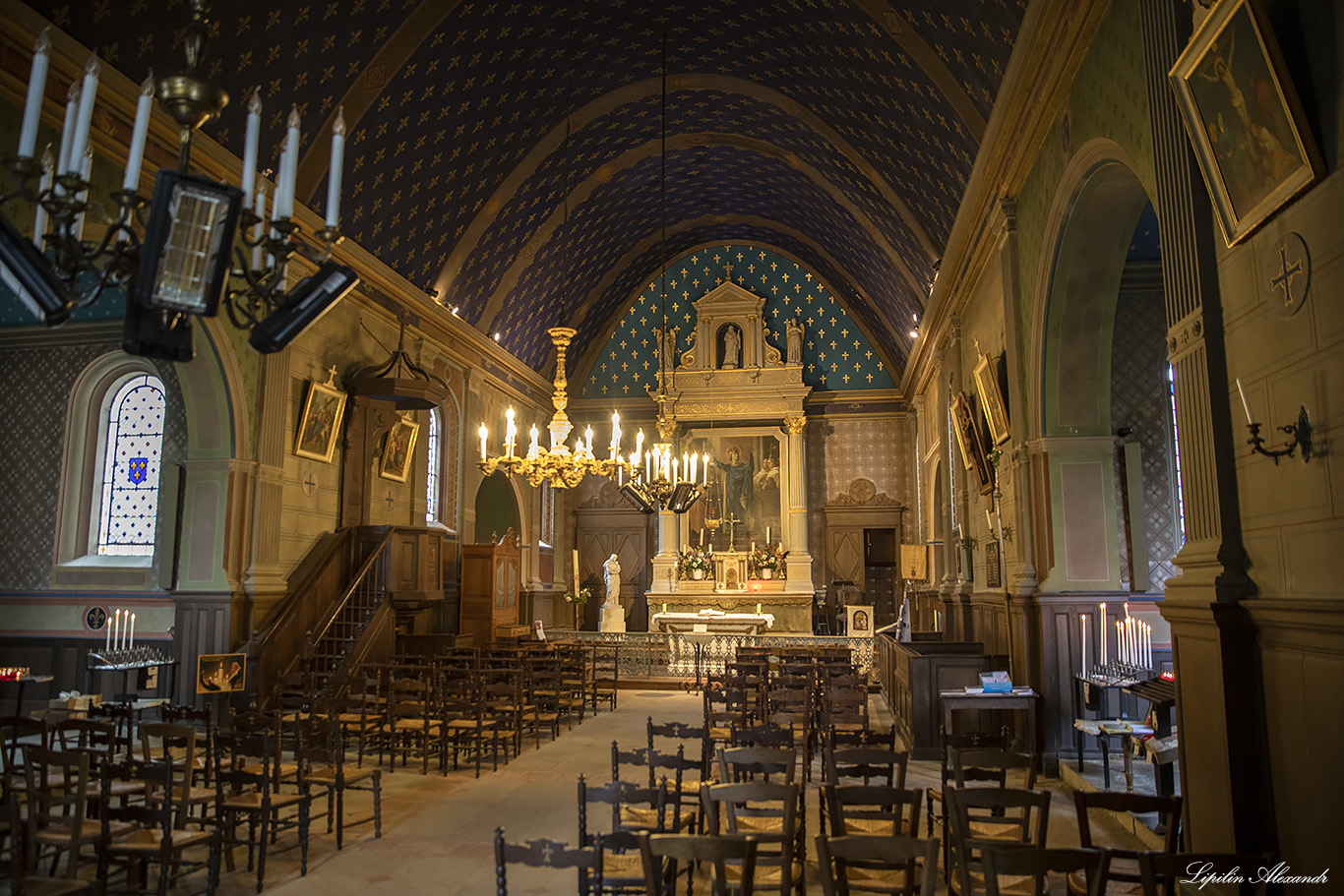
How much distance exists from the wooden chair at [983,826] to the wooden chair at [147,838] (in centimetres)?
343

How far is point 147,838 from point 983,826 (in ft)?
14.2

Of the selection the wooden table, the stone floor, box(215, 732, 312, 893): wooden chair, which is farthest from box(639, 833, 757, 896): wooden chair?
the wooden table

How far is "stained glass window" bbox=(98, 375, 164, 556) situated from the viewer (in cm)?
1205

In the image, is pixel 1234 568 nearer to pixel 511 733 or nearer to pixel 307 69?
pixel 511 733

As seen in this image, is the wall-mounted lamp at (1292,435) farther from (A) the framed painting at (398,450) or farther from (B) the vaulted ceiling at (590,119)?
(A) the framed painting at (398,450)

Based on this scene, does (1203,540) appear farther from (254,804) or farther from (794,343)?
(794,343)

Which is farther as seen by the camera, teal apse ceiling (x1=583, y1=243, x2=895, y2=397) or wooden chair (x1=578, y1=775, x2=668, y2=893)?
teal apse ceiling (x1=583, y1=243, x2=895, y2=397)

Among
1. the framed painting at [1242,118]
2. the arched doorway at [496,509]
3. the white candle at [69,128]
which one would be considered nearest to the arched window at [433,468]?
the arched doorway at [496,509]

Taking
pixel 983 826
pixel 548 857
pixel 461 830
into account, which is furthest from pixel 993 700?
pixel 548 857

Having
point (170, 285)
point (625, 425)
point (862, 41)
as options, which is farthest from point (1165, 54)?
point (625, 425)

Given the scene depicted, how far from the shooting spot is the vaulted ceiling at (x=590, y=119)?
8.77m

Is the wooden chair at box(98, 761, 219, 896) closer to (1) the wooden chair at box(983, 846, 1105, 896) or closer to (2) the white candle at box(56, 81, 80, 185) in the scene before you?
(2) the white candle at box(56, 81, 80, 185)

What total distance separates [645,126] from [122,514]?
982 centimetres

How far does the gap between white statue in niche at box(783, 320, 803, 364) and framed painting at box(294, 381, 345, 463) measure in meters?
10.9
